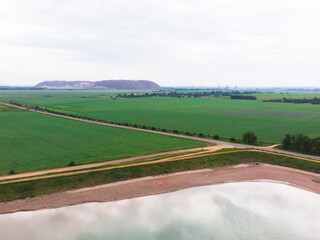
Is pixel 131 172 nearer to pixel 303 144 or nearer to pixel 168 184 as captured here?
pixel 168 184

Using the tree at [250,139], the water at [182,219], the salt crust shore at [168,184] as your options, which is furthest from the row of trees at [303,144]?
the water at [182,219]

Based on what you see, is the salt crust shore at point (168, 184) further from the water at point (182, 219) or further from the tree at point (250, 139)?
the tree at point (250, 139)

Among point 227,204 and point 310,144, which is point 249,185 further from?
point 310,144

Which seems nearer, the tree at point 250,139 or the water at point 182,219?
the water at point 182,219

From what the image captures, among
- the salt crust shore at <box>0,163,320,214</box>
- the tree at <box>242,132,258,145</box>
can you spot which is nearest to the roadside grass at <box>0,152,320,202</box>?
the salt crust shore at <box>0,163,320,214</box>

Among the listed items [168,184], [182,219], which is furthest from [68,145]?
[182,219]

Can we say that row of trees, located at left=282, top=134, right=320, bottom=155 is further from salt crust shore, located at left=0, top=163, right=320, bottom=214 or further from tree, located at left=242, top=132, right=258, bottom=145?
salt crust shore, located at left=0, top=163, right=320, bottom=214

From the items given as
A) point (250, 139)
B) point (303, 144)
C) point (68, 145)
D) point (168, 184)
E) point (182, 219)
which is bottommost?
point (182, 219)
